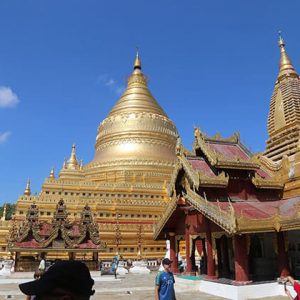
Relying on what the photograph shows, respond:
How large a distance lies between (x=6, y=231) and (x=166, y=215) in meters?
19.4

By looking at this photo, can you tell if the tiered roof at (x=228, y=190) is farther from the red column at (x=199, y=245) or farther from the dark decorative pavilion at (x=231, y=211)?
the red column at (x=199, y=245)

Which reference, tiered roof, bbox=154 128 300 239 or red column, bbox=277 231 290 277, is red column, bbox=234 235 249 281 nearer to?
tiered roof, bbox=154 128 300 239

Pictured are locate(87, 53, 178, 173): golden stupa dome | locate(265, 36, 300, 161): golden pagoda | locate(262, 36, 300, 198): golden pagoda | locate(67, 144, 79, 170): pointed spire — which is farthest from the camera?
locate(67, 144, 79, 170): pointed spire

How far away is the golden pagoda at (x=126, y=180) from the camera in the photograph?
102ft

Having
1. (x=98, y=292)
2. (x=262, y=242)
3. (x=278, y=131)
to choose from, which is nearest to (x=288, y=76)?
(x=278, y=131)

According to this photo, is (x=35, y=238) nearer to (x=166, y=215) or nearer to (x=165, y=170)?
(x=166, y=215)

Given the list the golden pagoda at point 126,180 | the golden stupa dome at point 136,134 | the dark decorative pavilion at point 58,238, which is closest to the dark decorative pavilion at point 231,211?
the dark decorative pavilion at point 58,238

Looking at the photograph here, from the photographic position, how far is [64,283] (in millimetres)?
1674

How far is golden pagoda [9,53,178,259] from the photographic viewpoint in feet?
102

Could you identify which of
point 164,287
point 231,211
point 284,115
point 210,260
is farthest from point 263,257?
point 284,115

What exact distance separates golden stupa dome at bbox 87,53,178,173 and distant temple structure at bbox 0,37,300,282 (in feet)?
0.65

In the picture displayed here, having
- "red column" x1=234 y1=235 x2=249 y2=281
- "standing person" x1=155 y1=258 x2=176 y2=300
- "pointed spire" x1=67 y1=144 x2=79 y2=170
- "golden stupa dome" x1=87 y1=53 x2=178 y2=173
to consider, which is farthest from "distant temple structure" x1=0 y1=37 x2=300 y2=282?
"pointed spire" x1=67 y1=144 x2=79 y2=170

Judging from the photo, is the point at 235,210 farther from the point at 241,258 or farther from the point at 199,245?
the point at 199,245

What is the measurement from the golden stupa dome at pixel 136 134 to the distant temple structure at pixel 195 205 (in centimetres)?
20
